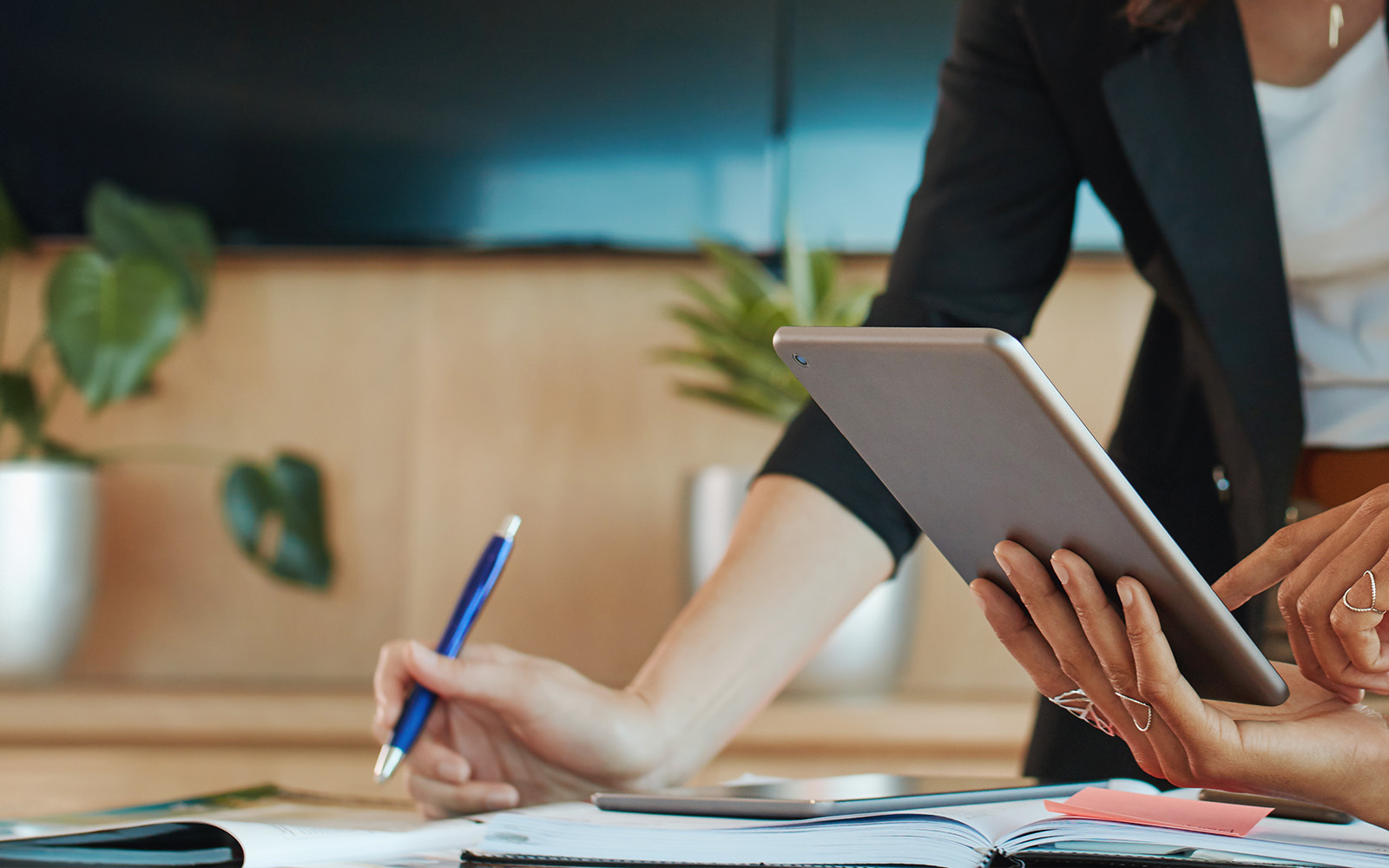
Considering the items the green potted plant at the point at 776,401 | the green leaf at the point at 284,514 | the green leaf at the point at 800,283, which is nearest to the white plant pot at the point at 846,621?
the green potted plant at the point at 776,401

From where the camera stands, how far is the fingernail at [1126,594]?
355mm

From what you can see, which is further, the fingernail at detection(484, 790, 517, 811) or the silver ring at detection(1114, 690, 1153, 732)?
the fingernail at detection(484, 790, 517, 811)

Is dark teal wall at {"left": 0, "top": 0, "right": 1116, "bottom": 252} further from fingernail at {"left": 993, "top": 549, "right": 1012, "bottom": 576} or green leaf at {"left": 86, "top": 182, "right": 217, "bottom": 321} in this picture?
fingernail at {"left": 993, "top": 549, "right": 1012, "bottom": 576}

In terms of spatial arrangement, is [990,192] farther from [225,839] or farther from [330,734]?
[330,734]

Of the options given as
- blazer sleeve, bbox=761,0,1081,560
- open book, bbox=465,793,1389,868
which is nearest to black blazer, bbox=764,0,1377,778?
blazer sleeve, bbox=761,0,1081,560

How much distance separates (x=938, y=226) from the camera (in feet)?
2.41

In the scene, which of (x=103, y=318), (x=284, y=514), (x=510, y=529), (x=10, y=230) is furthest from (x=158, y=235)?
(x=510, y=529)

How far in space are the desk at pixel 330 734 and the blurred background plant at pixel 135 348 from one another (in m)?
0.26

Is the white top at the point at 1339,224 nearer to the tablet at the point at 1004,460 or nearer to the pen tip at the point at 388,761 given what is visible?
the tablet at the point at 1004,460

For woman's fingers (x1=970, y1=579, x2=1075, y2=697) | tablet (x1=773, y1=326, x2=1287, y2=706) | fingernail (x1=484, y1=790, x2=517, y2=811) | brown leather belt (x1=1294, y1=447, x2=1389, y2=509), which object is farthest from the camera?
brown leather belt (x1=1294, y1=447, x2=1389, y2=509)

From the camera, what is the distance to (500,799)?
535 mm

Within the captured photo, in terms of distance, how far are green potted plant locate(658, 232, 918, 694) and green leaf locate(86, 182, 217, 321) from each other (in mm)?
678

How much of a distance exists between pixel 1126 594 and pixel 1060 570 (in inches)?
0.9

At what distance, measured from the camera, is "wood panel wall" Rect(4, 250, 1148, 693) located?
1658 millimetres
